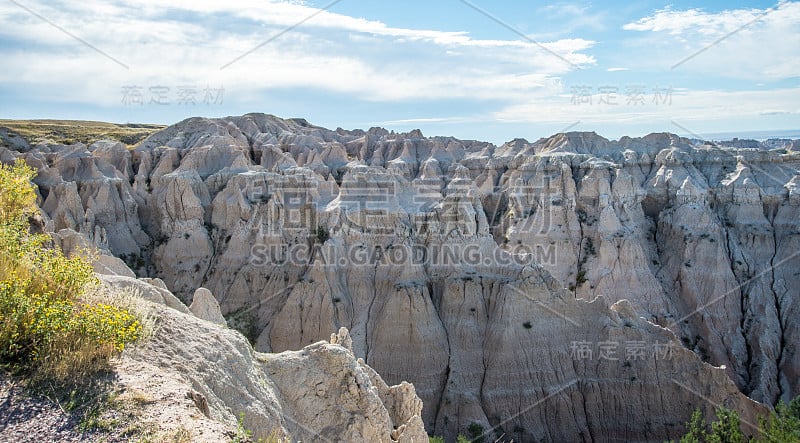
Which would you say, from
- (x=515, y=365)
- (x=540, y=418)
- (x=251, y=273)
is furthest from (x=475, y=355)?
(x=251, y=273)

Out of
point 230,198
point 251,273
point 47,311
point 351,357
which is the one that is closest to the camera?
point 47,311

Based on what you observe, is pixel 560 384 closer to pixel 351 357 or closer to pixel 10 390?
pixel 351 357

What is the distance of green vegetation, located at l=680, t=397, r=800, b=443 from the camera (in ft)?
71.4

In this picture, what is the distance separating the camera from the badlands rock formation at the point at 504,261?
89.9ft

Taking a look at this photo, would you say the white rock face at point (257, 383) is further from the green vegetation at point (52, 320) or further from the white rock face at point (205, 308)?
the white rock face at point (205, 308)

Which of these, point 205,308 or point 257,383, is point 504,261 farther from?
point 257,383

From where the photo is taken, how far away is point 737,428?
23547 millimetres

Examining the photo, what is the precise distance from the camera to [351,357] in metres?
12.4

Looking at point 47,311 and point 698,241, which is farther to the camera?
point 698,241

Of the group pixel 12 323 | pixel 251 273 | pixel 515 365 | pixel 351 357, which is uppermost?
pixel 12 323

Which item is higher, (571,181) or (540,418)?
(571,181)

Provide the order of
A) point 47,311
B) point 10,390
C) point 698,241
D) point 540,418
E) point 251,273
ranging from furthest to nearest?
1. point 698,241
2. point 251,273
3. point 540,418
4. point 47,311
5. point 10,390

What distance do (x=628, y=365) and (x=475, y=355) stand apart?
720 cm

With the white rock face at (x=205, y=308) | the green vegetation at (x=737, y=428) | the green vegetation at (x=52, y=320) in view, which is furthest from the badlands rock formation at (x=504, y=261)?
the green vegetation at (x=52, y=320)
